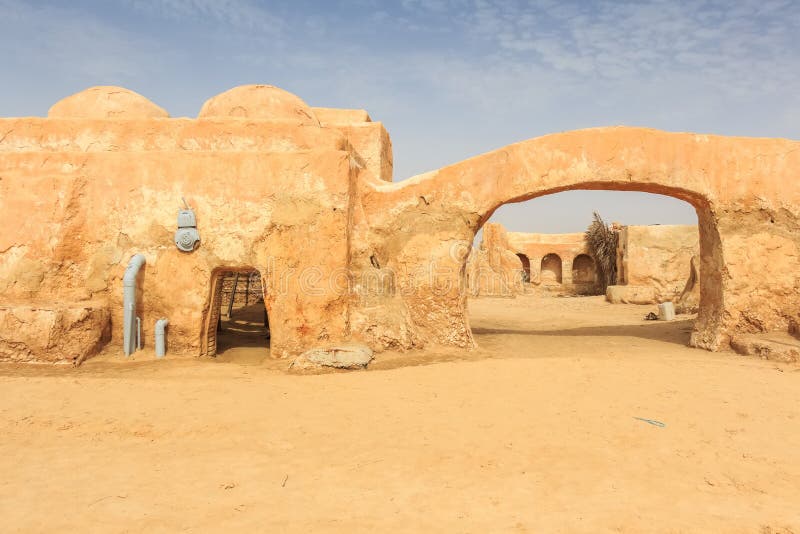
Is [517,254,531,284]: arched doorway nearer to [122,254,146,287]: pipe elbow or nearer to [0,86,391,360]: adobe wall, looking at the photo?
[0,86,391,360]: adobe wall

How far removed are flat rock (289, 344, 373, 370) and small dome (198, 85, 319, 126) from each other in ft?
12.8

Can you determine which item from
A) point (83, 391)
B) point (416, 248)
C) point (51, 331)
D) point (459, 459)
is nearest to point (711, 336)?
point (416, 248)

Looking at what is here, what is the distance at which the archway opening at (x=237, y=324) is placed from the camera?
277 inches

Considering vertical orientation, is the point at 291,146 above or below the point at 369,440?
above

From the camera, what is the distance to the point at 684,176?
7.18m

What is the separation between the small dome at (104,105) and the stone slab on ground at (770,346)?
9.77 m

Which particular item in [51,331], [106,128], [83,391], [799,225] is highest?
[106,128]

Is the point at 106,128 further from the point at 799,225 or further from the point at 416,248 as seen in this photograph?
the point at 799,225

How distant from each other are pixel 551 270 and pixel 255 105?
Result: 20.6m

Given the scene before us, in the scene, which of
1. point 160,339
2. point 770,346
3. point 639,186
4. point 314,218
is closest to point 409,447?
point 314,218

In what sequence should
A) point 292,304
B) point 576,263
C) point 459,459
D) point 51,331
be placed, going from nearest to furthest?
point 459,459 < point 51,331 < point 292,304 < point 576,263

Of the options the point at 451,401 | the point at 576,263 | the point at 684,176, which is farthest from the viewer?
the point at 576,263

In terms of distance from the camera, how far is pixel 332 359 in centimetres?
624

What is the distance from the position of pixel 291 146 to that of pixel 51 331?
12.8ft
